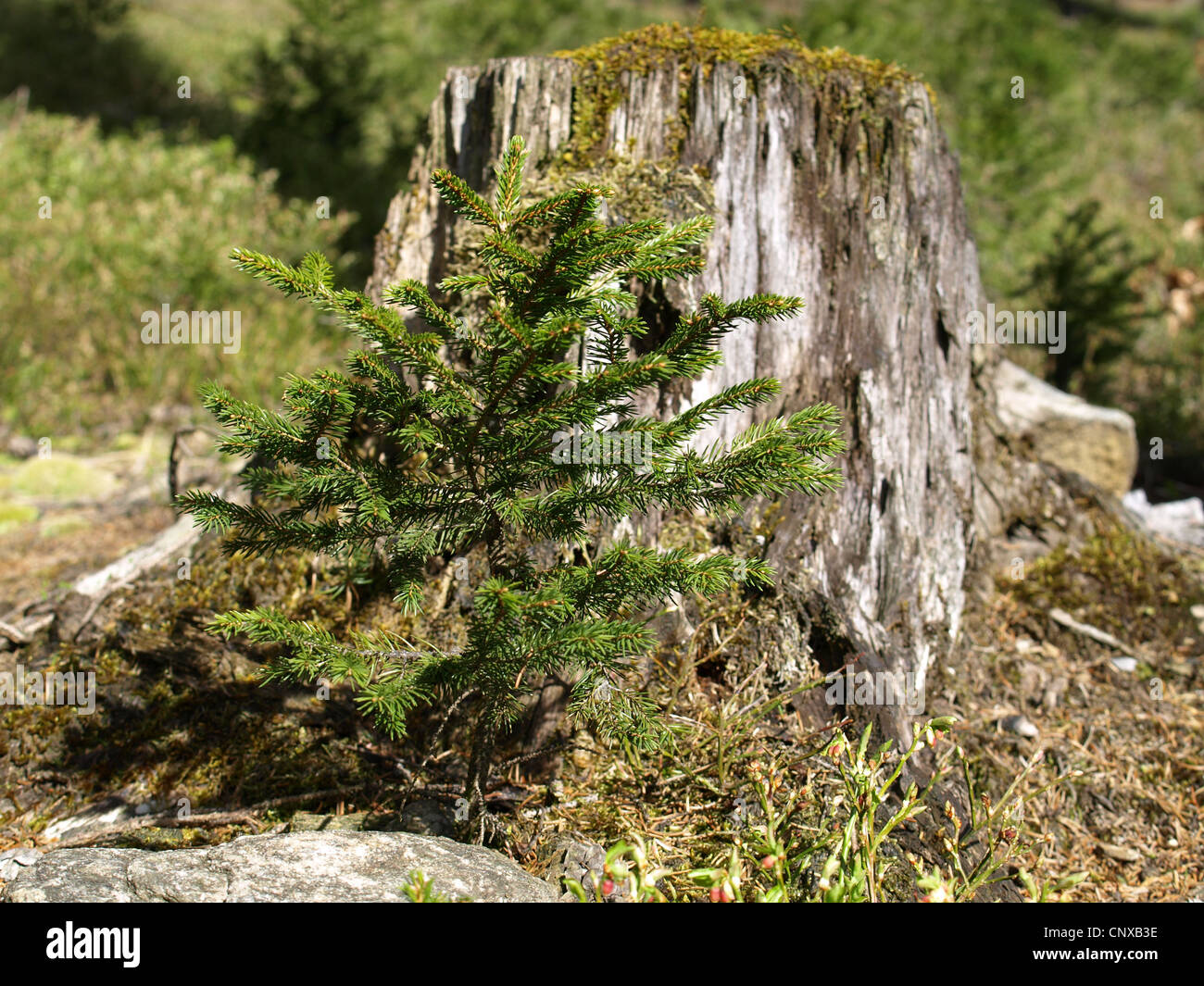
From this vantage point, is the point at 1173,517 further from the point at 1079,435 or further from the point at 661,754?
the point at 661,754

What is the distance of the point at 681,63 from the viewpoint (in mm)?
3242

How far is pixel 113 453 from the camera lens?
609 centimetres

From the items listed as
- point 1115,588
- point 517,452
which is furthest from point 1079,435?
point 517,452

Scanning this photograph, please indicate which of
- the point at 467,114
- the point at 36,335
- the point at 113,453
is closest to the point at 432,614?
the point at 467,114

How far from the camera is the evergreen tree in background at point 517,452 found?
1797 millimetres

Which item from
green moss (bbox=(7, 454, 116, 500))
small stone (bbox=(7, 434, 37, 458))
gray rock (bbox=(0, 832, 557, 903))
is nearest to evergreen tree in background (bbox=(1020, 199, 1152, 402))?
gray rock (bbox=(0, 832, 557, 903))

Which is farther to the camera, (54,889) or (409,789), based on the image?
(409,789)

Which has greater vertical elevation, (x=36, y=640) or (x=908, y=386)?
(x=908, y=386)

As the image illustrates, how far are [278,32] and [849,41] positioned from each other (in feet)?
27.6

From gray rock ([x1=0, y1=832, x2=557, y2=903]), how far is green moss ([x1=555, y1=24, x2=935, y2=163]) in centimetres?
232

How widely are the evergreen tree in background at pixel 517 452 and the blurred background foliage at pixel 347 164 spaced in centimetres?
211

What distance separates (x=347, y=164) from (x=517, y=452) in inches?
357
